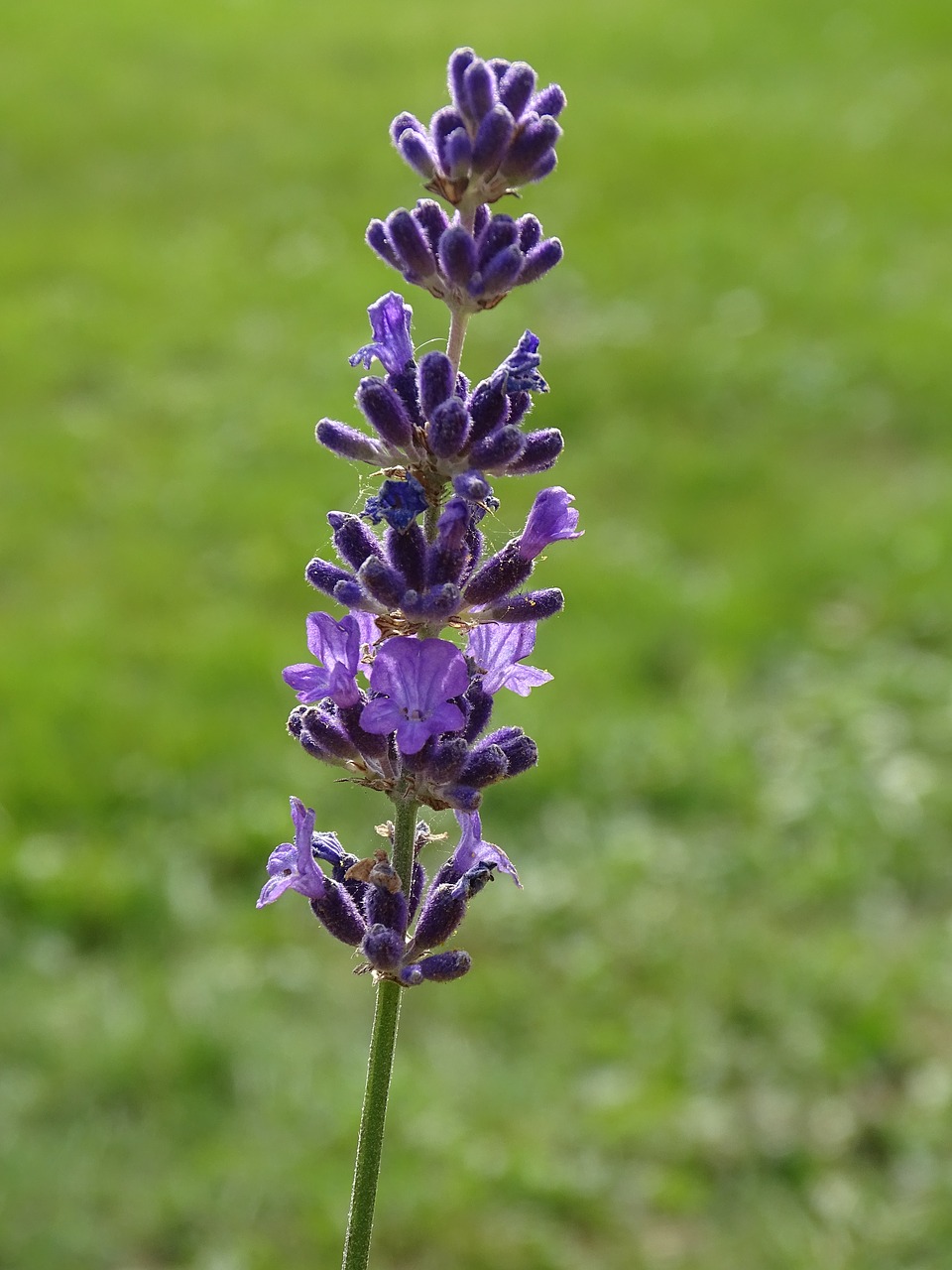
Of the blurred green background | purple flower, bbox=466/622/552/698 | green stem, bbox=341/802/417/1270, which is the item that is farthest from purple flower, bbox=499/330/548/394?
the blurred green background

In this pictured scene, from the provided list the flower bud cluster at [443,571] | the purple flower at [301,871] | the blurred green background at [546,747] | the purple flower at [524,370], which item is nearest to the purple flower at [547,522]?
the flower bud cluster at [443,571]

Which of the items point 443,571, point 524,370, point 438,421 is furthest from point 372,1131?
point 524,370

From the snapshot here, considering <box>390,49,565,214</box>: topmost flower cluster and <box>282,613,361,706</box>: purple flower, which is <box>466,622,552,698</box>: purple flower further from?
<box>390,49,565,214</box>: topmost flower cluster

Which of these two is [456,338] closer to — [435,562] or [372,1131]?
[435,562]

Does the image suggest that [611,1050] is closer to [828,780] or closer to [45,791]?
[828,780]

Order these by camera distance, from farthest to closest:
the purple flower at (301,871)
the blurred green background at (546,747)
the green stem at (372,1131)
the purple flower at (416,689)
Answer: the blurred green background at (546,747) → the purple flower at (301,871) → the purple flower at (416,689) → the green stem at (372,1131)

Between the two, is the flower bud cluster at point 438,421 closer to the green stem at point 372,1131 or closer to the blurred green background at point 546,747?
the green stem at point 372,1131

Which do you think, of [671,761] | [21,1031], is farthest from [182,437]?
[21,1031]
